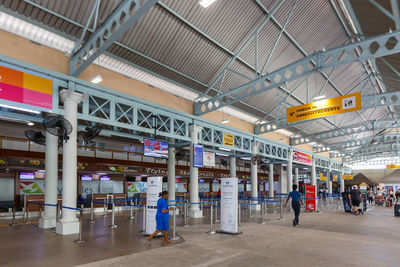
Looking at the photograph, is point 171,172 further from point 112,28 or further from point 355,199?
point 355,199

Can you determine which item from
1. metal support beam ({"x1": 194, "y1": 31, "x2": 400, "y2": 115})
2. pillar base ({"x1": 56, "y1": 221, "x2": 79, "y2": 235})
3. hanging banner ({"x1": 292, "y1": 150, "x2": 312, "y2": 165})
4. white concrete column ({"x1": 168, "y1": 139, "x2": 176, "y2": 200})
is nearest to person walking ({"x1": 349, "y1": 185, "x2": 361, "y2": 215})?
metal support beam ({"x1": 194, "y1": 31, "x2": 400, "y2": 115})

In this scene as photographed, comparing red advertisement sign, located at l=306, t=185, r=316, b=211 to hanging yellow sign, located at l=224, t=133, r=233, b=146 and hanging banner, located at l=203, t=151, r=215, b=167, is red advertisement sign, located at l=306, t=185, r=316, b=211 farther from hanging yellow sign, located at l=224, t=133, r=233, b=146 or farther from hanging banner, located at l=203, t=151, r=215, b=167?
hanging banner, located at l=203, t=151, r=215, b=167

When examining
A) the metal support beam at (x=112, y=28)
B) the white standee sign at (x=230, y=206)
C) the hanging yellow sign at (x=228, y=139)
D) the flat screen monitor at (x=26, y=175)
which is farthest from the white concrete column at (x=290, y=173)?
the metal support beam at (x=112, y=28)

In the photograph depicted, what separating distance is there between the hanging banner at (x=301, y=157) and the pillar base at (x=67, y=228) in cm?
2365

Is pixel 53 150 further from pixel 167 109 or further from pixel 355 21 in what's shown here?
pixel 355 21

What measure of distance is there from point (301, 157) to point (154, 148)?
2052cm

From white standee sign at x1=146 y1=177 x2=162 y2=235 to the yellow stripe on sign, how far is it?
4868mm

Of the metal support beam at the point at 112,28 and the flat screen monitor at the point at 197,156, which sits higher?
the metal support beam at the point at 112,28

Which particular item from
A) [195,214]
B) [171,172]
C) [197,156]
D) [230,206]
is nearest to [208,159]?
[197,156]

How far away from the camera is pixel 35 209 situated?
1670 cm

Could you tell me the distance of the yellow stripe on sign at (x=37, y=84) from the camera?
9852 millimetres

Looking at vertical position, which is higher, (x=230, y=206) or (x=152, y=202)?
(x=152, y=202)

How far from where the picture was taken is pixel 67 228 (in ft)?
32.9

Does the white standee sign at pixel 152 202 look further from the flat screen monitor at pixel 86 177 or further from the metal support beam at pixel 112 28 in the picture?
the flat screen monitor at pixel 86 177
